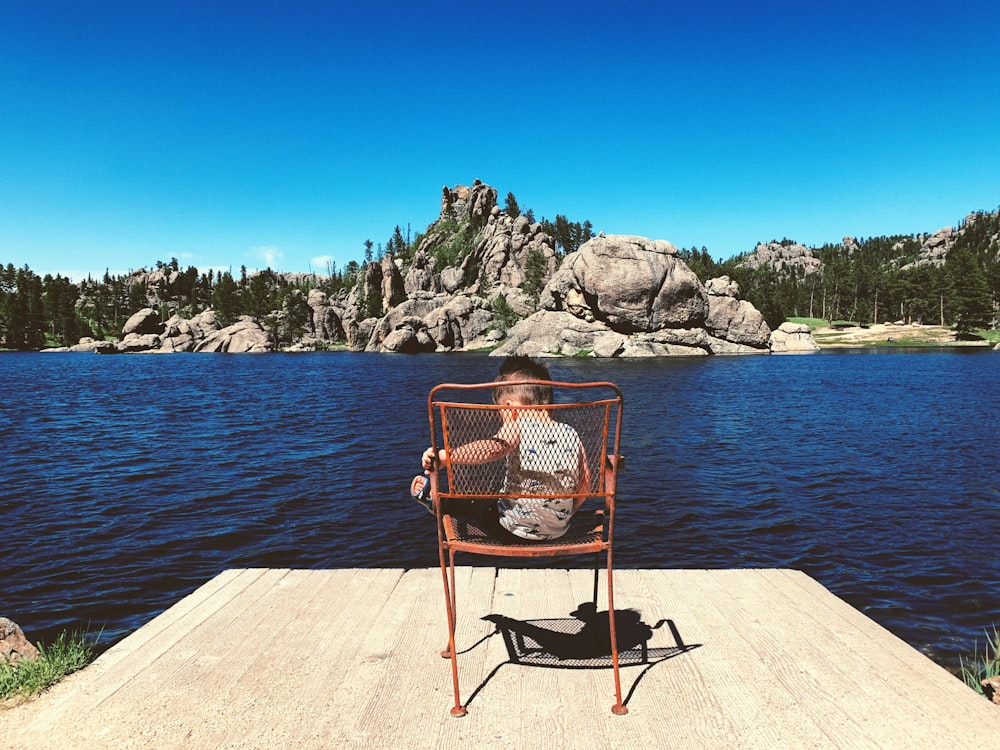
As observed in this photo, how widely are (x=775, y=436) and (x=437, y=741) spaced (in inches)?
900

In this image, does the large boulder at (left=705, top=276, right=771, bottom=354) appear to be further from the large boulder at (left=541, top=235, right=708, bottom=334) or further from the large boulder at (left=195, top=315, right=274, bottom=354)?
the large boulder at (left=195, top=315, right=274, bottom=354)

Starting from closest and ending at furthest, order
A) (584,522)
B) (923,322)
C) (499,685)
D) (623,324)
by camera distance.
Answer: (499,685) < (584,522) < (623,324) < (923,322)

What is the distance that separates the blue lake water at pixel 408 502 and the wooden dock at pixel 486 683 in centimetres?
394

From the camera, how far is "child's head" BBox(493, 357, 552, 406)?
4.10 meters

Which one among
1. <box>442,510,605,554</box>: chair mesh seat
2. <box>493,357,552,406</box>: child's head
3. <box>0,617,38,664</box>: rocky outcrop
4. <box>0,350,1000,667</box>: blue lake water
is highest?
<box>493,357,552,406</box>: child's head

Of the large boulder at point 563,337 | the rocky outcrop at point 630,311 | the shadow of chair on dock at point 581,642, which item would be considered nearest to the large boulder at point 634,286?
the rocky outcrop at point 630,311

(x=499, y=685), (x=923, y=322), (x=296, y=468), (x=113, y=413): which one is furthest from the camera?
(x=923, y=322)

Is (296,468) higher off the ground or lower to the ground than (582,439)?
lower

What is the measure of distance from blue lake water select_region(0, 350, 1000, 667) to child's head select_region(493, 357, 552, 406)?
259 inches

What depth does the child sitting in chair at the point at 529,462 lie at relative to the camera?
3977 mm

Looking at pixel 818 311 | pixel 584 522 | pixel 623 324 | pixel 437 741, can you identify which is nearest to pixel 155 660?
pixel 437 741

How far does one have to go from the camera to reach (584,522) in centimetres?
437

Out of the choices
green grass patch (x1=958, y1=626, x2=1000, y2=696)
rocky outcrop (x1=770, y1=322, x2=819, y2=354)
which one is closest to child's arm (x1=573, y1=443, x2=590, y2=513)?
green grass patch (x1=958, y1=626, x2=1000, y2=696)

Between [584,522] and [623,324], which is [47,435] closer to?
[584,522]
